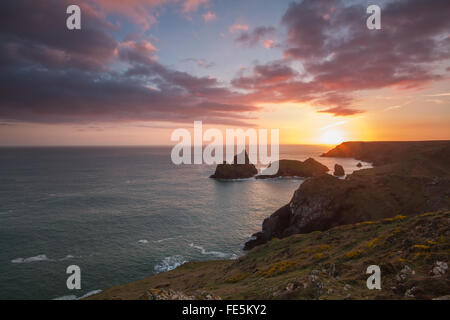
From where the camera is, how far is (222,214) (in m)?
78.6

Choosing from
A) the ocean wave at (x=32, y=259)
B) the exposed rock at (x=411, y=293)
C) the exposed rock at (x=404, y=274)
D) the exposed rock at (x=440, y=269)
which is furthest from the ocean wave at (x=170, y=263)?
the exposed rock at (x=440, y=269)

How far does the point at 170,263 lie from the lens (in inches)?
1853

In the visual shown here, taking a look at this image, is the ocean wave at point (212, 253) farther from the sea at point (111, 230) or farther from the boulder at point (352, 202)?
the boulder at point (352, 202)

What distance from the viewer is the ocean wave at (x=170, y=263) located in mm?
44719

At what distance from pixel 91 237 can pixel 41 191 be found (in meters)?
70.7

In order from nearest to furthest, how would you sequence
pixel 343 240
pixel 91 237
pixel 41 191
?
pixel 343 240 → pixel 91 237 → pixel 41 191

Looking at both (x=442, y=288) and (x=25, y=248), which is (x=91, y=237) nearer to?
(x=25, y=248)

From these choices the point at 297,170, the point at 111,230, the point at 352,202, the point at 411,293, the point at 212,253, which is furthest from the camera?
the point at 297,170

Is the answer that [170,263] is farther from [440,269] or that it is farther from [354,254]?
[440,269]

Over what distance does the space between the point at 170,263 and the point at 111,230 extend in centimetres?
2486

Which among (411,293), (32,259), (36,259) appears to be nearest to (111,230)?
(36,259)

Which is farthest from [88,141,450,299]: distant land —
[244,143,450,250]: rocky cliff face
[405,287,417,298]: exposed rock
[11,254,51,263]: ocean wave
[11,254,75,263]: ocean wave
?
[11,254,51,263]: ocean wave

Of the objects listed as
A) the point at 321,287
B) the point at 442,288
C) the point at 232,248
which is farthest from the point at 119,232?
the point at 442,288

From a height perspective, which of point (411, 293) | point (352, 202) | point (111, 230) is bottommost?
point (111, 230)
